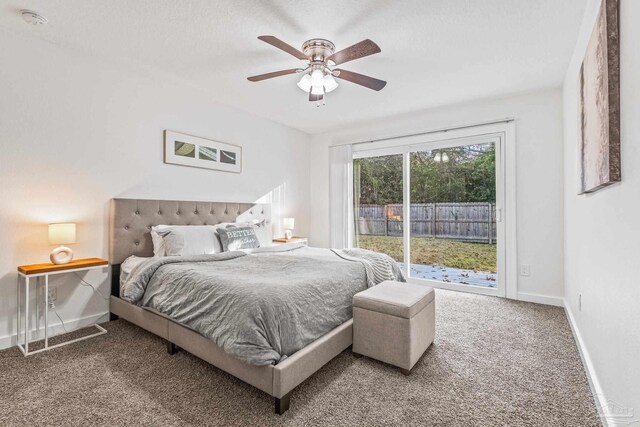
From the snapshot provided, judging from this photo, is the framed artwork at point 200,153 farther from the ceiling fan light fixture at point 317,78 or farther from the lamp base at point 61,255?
the ceiling fan light fixture at point 317,78

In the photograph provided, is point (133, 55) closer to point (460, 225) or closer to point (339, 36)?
point (339, 36)

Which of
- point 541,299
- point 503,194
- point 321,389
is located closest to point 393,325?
point 321,389

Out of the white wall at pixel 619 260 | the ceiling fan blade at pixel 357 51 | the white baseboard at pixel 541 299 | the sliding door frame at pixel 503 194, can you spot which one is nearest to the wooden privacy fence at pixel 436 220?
the sliding door frame at pixel 503 194

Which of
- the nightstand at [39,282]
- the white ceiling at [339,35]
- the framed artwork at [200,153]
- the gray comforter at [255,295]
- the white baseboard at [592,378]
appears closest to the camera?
the white baseboard at [592,378]

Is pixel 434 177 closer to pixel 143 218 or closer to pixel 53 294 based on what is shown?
pixel 143 218

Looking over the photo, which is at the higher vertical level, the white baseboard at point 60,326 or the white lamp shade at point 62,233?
the white lamp shade at point 62,233

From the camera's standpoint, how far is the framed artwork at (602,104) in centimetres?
133

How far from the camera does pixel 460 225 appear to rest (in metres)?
4.08

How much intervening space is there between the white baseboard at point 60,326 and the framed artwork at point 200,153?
1.68 m

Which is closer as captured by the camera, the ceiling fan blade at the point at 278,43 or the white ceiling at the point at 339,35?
the ceiling fan blade at the point at 278,43

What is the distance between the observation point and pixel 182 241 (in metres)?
2.92

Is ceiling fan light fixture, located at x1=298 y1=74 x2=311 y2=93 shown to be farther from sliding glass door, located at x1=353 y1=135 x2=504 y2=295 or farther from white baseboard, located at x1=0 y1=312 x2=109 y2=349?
white baseboard, located at x1=0 y1=312 x2=109 y2=349

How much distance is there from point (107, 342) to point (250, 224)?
70.0 inches

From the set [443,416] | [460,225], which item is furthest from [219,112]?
[443,416]
